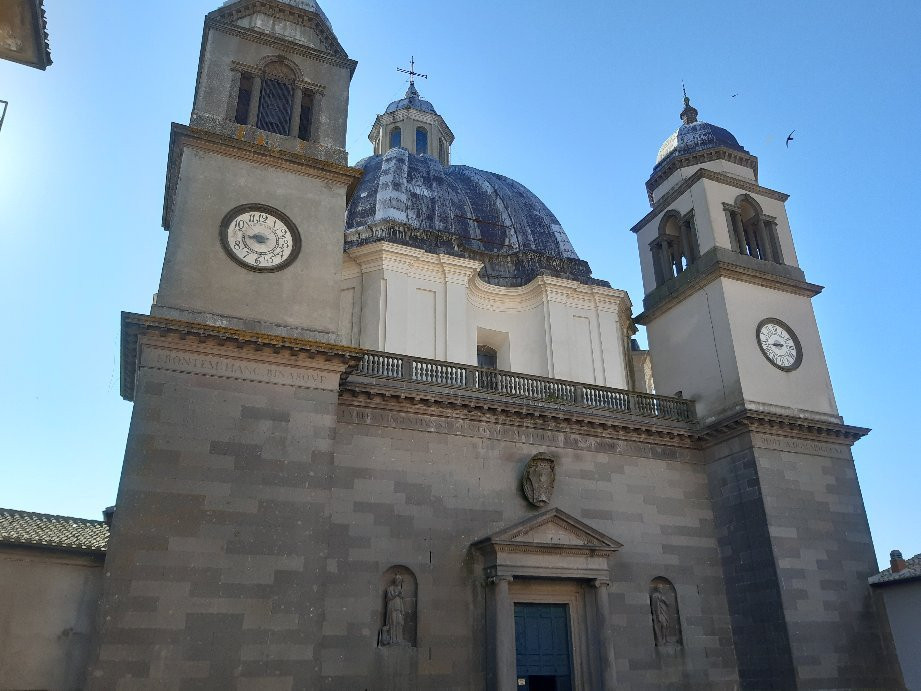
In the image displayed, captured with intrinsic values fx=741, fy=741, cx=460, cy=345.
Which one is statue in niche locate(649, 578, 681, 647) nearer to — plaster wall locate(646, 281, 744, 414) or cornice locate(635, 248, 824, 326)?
plaster wall locate(646, 281, 744, 414)

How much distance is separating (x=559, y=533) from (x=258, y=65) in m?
13.8

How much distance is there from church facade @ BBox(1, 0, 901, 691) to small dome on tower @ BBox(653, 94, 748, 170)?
661mm

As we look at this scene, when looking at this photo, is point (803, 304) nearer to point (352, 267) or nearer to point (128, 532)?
point (352, 267)

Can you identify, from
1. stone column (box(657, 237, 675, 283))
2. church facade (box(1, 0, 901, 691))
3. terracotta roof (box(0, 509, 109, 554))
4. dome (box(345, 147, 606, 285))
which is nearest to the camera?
church facade (box(1, 0, 901, 691))

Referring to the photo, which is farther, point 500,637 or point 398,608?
point 500,637

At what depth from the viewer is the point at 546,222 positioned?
99.5 feet

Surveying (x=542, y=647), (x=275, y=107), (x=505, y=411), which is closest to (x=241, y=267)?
(x=275, y=107)

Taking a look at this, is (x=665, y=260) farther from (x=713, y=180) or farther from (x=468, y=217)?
(x=468, y=217)

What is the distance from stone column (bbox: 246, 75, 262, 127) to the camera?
1830cm

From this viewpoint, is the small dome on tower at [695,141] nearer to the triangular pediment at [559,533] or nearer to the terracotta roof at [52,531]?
the triangular pediment at [559,533]

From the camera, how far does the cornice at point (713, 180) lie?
2283 cm

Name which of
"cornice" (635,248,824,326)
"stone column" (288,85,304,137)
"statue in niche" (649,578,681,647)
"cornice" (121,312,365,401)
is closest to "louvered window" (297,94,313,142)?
"stone column" (288,85,304,137)

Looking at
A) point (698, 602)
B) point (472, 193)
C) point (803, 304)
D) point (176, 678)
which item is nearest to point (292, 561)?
point (176, 678)

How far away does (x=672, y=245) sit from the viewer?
78.9 feet
